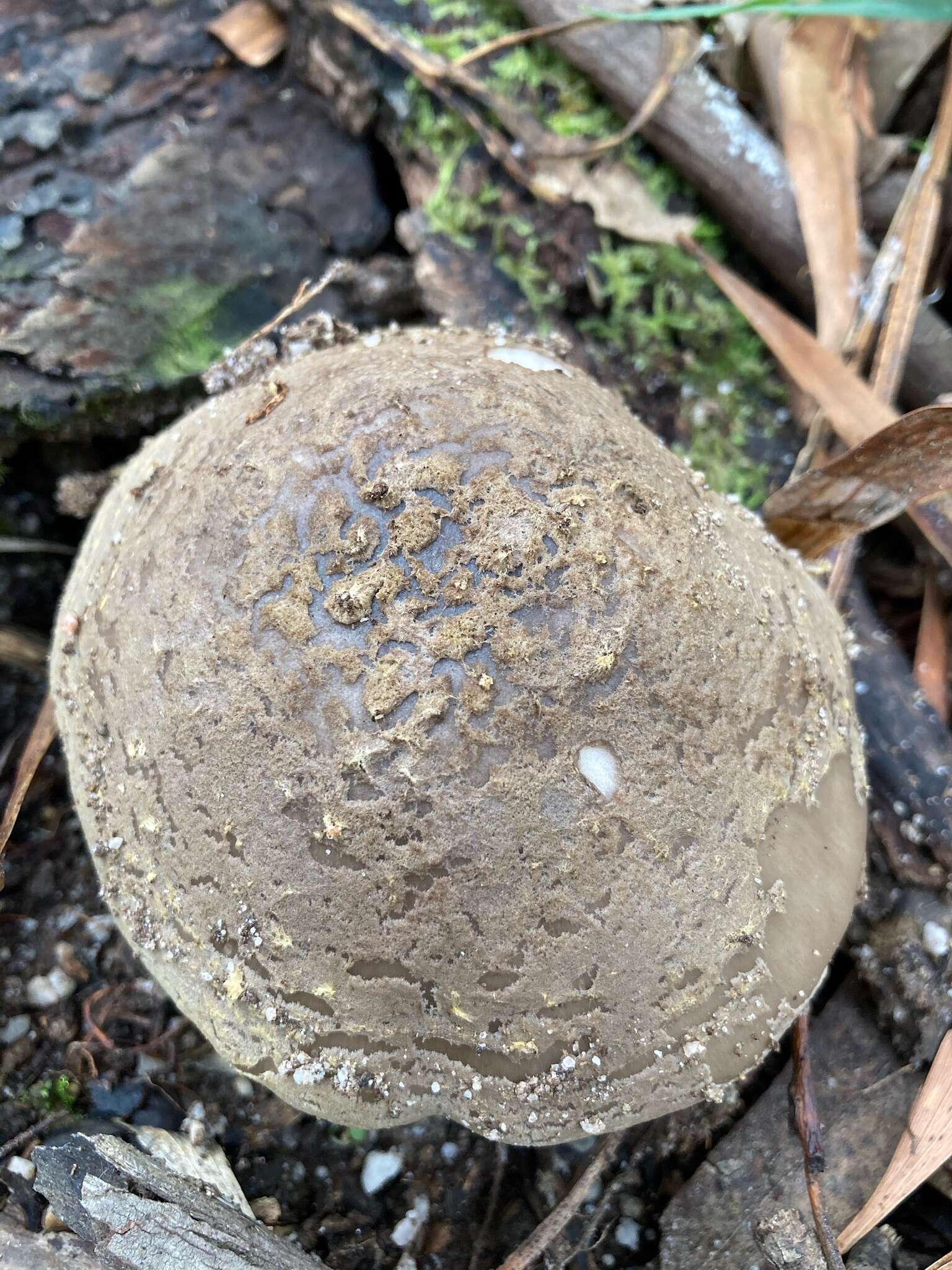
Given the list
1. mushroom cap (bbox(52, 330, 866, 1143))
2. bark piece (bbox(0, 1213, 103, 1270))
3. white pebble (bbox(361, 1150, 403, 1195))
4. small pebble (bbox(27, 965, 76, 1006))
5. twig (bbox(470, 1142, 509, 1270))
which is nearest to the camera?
mushroom cap (bbox(52, 330, 866, 1143))

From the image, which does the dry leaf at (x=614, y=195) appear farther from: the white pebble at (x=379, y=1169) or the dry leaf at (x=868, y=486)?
the white pebble at (x=379, y=1169)

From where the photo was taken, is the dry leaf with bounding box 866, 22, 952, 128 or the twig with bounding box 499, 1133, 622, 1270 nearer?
the twig with bounding box 499, 1133, 622, 1270

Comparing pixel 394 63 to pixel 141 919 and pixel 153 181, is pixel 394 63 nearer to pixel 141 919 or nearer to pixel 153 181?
pixel 153 181

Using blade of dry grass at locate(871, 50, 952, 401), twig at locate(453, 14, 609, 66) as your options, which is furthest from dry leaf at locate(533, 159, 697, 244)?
blade of dry grass at locate(871, 50, 952, 401)

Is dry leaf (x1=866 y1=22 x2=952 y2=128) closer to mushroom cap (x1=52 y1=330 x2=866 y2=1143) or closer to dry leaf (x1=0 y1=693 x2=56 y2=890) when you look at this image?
mushroom cap (x1=52 y1=330 x2=866 y2=1143)

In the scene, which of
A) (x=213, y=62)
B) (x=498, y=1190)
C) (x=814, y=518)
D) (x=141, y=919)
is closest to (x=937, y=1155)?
(x=498, y=1190)

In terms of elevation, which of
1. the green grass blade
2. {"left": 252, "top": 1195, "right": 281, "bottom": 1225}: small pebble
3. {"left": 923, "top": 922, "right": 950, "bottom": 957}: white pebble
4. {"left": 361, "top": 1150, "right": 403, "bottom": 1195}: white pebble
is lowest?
{"left": 252, "top": 1195, "right": 281, "bottom": 1225}: small pebble
